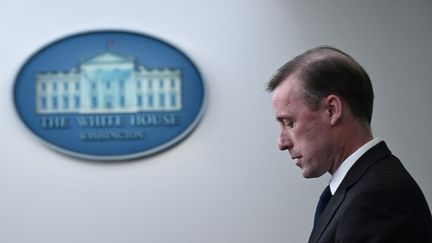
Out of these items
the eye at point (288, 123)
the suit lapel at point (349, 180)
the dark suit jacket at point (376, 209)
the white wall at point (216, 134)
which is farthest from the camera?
the white wall at point (216, 134)

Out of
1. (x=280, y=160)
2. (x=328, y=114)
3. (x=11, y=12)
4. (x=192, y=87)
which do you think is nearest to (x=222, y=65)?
(x=192, y=87)

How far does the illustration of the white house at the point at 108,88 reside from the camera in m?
2.35

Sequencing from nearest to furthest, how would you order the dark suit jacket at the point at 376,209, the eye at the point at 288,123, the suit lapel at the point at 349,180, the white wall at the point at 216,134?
1. the dark suit jacket at the point at 376,209
2. the suit lapel at the point at 349,180
3. the eye at the point at 288,123
4. the white wall at the point at 216,134

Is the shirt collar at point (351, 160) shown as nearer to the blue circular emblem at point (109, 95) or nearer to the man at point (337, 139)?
the man at point (337, 139)

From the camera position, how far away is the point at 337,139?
3.47 ft

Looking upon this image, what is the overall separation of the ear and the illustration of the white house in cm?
135

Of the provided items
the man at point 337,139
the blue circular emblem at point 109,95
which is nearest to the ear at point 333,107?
the man at point 337,139

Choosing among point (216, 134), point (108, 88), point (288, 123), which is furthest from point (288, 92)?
point (108, 88)

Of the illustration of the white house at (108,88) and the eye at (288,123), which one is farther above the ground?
the illustration of the white house at (108,88)

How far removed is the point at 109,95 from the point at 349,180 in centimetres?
150

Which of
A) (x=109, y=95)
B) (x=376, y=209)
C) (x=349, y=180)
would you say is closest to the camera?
(x=376, y=209)

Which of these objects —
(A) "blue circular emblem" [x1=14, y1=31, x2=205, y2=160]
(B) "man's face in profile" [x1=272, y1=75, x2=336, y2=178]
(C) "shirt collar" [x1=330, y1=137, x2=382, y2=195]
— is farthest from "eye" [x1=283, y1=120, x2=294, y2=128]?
(A) "blue circular emblem" [x1=14, y1=31, x2=205, y2=160]

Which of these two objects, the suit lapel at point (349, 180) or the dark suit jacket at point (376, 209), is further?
the suit lapel at point (349, 180)

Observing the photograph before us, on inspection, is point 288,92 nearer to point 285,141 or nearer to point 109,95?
point 285,141
